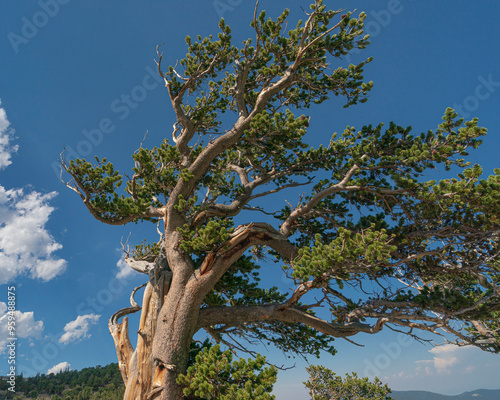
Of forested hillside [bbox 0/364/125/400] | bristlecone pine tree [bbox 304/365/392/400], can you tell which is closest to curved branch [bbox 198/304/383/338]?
bristlecone pine tree [bbox 304/365/392/400]

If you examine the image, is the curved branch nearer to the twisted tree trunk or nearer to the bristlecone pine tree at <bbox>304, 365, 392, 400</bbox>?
the twisted tree trunk

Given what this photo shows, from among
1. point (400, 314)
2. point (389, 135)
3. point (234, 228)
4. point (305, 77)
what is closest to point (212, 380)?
point (234, 228)

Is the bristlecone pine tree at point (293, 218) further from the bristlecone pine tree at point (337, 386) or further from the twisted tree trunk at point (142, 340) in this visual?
the bristlecone pine tree at point (337, 386)

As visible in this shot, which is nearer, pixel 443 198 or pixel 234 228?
pixel 443 198

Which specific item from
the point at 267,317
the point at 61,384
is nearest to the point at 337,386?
the point at 267,317

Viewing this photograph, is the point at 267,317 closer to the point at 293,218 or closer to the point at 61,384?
the point at 293,218

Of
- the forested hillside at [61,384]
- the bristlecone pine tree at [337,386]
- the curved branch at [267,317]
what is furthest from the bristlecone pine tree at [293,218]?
the forested hillside at [61,384]

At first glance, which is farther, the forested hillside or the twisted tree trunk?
the forested hillside

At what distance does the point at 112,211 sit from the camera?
8.64m

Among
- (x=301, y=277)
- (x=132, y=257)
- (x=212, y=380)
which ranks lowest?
(x=212, y=380)

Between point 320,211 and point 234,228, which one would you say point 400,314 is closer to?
point 320,211

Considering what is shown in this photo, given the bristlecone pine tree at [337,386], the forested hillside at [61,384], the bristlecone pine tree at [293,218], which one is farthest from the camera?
the forested hillside at [61,384]

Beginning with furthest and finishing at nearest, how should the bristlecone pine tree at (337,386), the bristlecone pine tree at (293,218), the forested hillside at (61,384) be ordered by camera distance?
the forested hillside at (61,384)
the bristlecone pine tree at (337,386)
the bristlecone pine tree at (293,218)

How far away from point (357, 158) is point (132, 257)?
9.60 meters
